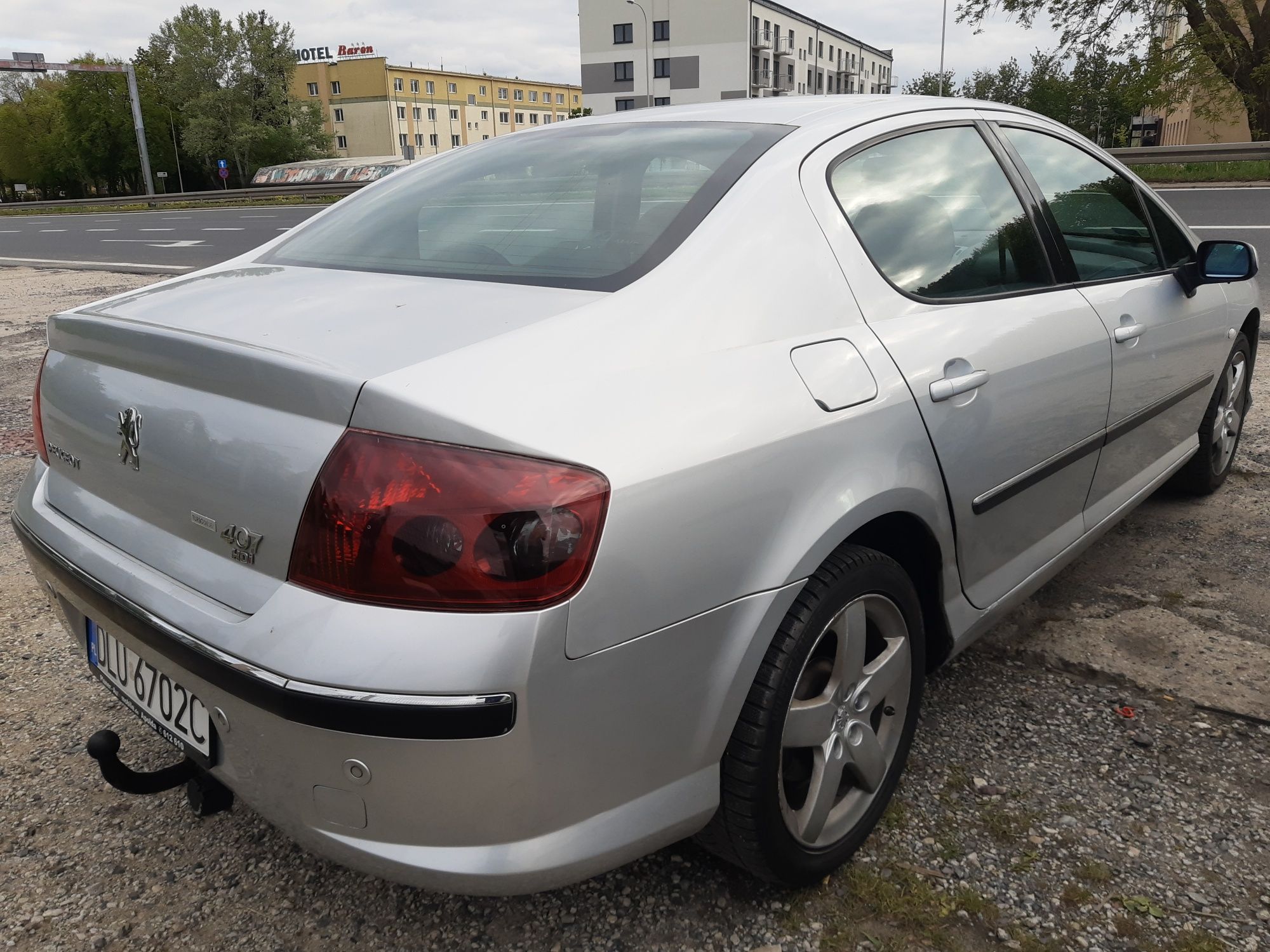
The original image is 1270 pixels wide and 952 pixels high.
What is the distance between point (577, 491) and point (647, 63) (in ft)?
226

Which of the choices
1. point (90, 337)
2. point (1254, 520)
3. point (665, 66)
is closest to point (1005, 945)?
point (90, 337)

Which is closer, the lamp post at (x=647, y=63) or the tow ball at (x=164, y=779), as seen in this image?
the tow ball at (x=164, y=779)

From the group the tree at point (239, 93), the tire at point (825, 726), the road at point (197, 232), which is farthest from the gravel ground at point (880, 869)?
the tree at point (239, 93)

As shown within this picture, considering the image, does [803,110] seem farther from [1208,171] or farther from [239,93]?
[239,93]

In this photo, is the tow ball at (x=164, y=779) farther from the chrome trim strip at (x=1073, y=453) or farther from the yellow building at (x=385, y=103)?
the yellow building at (x=385, y=103)

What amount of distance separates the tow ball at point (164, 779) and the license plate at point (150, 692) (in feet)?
0.23

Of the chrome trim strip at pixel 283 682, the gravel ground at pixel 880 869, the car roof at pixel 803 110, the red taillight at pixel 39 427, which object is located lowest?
the gravel ground at pixel 880 869

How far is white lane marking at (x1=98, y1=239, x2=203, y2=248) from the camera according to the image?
50.6ft

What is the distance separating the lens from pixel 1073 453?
2.43 m

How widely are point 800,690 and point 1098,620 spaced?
1.56 metres

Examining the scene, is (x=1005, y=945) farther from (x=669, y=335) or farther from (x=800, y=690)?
(x=669, y=335)

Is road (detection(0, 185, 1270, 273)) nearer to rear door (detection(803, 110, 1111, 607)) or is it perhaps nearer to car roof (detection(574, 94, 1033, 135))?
rear door (detection(803, 110, 1111, 607))

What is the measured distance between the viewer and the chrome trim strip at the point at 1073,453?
2107mm

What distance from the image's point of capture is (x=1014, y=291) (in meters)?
2.30
